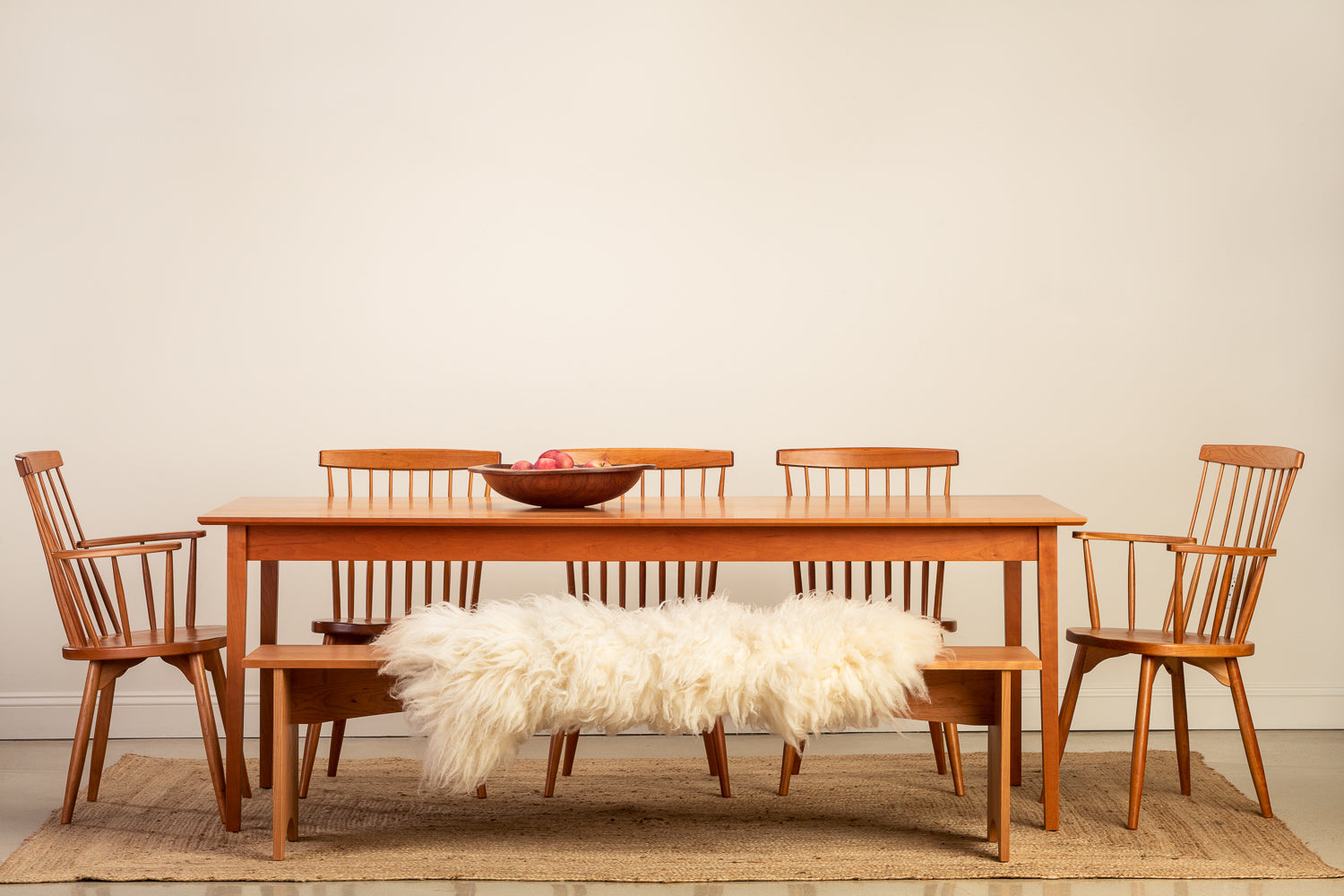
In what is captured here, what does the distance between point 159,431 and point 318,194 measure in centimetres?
92

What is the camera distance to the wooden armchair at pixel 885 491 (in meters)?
2.66

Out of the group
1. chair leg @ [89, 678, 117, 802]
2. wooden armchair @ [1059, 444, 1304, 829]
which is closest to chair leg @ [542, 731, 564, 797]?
chair leg @ [89, 678, 117, 802]

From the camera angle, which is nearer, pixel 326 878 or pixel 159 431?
pixel 326 878

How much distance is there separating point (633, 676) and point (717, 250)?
6.09 feet

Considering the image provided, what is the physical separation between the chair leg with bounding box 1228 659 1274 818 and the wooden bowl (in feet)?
4.71

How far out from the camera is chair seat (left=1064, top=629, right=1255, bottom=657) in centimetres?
242

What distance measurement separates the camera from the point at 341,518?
227 cm

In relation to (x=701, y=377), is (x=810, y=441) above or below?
below

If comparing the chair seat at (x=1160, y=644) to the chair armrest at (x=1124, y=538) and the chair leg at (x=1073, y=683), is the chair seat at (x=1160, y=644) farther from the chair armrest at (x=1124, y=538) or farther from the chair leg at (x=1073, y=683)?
the chair armrest at (x=1124, y=538)

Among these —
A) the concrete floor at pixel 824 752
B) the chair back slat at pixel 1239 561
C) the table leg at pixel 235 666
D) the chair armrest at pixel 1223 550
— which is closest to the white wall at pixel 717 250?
the concrete floor at pixel 824 752

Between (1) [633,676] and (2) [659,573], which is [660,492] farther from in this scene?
(1) [633,676]

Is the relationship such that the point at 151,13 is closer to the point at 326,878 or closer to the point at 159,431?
the point at 159,431

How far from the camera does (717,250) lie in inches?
138

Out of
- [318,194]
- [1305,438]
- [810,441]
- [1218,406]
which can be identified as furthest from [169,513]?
[1305,438]
